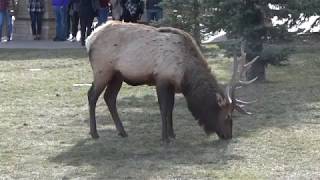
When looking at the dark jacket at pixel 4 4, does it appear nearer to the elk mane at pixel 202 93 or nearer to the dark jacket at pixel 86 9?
the dark jacket at pixel 86 9

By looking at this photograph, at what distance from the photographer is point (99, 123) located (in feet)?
37.4

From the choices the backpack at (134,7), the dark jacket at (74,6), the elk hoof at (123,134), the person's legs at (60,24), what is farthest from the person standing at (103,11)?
A: the elk hoof at (123,134)

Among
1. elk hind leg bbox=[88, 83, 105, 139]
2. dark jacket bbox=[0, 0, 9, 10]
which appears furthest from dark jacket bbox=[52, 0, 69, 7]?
elk hind leg bbox=[88, 83, 105, 139]

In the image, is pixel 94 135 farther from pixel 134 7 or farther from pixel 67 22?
pixel 67 22

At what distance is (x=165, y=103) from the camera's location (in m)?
9.71

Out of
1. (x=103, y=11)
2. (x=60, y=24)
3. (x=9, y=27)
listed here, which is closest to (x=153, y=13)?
(x=103, y=11)

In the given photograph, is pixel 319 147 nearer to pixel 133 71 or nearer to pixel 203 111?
pixel 203 111

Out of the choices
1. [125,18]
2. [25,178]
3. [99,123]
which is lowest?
[125,18]

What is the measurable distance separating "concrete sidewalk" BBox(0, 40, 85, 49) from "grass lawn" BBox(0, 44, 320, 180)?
6323 millimetres

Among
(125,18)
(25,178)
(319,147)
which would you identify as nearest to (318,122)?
(319,147)

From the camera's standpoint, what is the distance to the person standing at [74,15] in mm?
22375

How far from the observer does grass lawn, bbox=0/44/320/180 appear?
334 inches

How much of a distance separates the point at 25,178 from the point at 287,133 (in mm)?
3676

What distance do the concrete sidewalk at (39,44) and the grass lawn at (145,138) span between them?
632 centimetres
